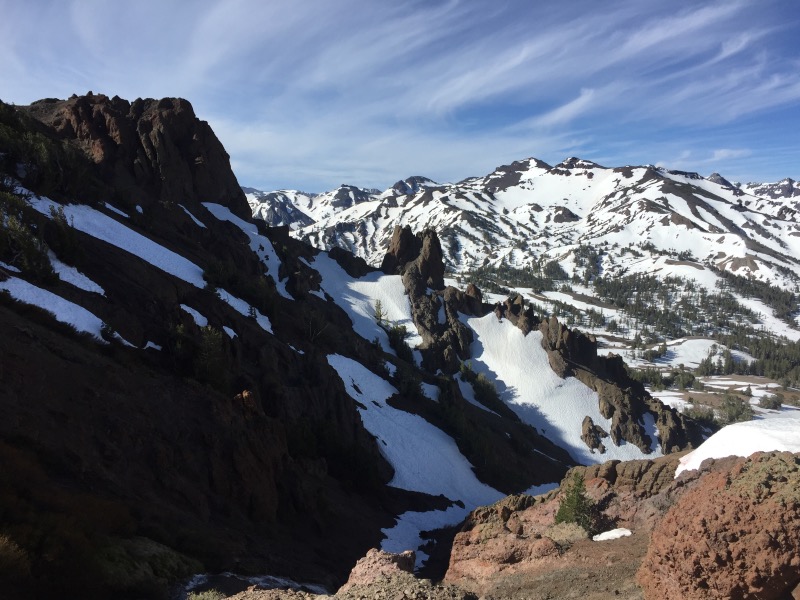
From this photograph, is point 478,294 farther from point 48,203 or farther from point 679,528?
point 679,528

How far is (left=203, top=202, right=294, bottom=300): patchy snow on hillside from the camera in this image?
213ft

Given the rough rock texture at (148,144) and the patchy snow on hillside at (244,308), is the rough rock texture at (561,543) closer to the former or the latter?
the patchy snow on hillside at (244,308)

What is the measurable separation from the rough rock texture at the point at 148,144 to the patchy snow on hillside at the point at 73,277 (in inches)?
1000

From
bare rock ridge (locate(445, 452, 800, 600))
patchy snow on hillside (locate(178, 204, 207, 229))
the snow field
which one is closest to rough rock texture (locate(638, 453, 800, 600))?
bare rock ridge (locate(445, 452, 800, 600))

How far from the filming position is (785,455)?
39.7 ft

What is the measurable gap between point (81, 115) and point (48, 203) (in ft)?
108

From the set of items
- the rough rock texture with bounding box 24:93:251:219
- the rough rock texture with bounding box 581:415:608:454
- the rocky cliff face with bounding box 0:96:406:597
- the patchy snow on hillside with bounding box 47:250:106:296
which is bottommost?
the rough rock texture with bounding box 581:415:608:454

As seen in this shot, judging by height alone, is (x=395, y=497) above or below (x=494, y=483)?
above

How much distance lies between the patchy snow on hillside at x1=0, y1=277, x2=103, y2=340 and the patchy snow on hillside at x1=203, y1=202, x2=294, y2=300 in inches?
1579

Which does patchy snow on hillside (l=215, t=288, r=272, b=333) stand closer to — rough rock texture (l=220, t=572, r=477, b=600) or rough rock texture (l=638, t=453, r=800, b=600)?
rough rock texture (l=220, t=572, r=477, b=600)

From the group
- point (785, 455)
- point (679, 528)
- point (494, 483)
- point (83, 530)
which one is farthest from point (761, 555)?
point (494, 483)

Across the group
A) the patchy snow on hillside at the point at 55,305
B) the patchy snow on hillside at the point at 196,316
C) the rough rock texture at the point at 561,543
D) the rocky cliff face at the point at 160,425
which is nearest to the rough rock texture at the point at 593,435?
the rocky cliff face at the point at 160,425

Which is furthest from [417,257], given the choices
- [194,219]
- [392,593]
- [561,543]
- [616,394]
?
[392,593]

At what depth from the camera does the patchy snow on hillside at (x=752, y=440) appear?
49.4ft
